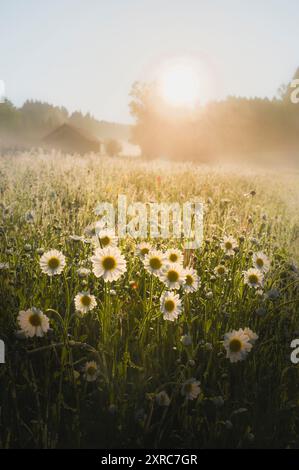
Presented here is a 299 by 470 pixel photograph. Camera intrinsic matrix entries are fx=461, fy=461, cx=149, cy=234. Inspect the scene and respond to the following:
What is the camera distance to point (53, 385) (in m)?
2.22

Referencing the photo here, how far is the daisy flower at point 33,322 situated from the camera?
1944 millimetres

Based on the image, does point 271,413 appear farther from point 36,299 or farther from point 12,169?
point 12,169

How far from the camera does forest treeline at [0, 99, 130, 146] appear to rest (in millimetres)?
63281

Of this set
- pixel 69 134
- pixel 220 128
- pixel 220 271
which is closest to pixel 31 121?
pixel 69 134

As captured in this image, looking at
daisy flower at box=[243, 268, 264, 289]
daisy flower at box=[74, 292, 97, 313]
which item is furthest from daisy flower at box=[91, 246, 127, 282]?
daisy flower at box=[243, 268, 264, 289]

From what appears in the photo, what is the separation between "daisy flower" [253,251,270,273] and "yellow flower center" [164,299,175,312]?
27.7 inches

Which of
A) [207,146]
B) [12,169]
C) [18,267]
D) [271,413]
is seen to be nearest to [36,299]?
[18,267]

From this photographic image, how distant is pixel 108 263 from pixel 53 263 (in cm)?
34

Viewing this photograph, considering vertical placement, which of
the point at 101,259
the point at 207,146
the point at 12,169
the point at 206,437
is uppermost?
the point at 207,146

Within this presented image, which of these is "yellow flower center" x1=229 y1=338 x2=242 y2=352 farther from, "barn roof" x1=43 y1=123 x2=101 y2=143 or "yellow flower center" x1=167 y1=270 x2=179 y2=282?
"barn roof" x1=43 y1=123 x2=101 y2=143

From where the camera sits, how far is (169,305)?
7.52 ft

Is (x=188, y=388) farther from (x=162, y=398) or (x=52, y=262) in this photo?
(x=52, y=262)

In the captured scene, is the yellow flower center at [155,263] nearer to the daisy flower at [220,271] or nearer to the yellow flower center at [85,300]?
the yellow flower center at [85,300]
